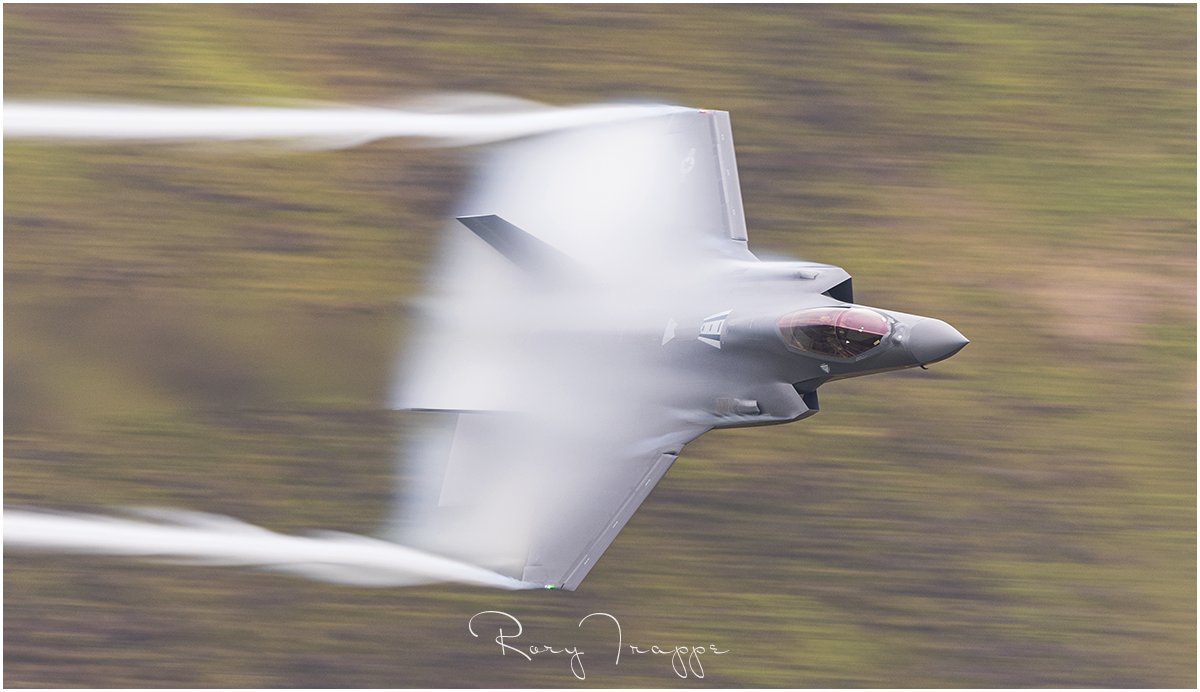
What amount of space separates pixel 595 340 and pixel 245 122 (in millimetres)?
4605

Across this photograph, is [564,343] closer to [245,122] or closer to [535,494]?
[535,494]

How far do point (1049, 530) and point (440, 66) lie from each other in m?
7.69

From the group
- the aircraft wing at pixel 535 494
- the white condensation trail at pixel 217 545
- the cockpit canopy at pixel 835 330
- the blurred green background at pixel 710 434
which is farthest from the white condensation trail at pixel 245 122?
the white condensation trail at pixel 217 545

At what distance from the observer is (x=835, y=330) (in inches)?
355

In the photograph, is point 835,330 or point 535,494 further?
point 535,494

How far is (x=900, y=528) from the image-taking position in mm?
11516

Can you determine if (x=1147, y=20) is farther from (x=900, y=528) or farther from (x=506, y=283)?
(x=506, y=283)

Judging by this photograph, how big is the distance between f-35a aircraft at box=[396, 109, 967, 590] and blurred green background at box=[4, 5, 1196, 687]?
0.83 m

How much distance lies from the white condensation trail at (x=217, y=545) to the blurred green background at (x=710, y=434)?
146 millimetres

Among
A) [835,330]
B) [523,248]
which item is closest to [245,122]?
[523,248]

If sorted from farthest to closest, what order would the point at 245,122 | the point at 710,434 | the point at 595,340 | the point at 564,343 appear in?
the point at 245,122 → the point at 710,434 → the point at 564,343 → the point at 595,340

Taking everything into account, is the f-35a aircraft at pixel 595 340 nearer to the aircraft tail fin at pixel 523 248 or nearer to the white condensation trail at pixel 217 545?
the aircraft tail fin at pixel 523 248
